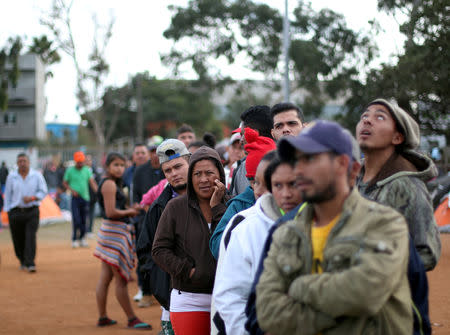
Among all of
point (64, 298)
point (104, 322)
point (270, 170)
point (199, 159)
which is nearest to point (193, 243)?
point (199, 159)

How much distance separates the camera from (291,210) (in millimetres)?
2727

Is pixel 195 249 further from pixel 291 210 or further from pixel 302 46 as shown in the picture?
pixel 302 46

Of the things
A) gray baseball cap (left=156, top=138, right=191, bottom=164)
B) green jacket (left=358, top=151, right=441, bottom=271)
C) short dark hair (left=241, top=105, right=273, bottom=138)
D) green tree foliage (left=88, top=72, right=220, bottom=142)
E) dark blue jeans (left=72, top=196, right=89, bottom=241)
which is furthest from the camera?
green tree foliage (left=88, top=72, right=220, bottom=142)

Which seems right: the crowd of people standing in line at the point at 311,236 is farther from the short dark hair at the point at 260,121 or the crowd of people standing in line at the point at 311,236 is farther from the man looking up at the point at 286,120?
the short dark hair at the point at 260,121

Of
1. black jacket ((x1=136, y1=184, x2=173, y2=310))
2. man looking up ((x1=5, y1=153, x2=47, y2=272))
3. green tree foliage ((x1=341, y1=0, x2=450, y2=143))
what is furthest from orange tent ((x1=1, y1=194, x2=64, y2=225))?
black jacket ((x1=136, y1=184, x2=173, y2=310))

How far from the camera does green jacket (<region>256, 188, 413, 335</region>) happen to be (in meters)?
2.11

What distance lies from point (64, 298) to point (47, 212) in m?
12.2

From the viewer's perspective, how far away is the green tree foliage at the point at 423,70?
11.2 meters

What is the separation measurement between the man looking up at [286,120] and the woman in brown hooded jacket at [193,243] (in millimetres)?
594

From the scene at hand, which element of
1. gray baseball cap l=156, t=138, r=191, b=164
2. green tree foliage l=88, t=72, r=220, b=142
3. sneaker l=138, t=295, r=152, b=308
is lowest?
sneaker l=138, t=295, r=152, b=308

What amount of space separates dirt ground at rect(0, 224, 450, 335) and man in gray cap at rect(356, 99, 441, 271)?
13.6 feet

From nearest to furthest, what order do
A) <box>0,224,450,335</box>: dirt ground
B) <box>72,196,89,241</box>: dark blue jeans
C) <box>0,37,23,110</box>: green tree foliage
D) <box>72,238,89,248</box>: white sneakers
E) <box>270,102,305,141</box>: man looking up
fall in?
<box>270,102,305,141</box>: man looking up, <box>0,224,450,335</box>: dirt ground, <box>72,196,89,241</box>: dark blue jeans, <box>72,238,89,248</box>: white sneakers, <box>0,37,23,110</box>: green tree foliage

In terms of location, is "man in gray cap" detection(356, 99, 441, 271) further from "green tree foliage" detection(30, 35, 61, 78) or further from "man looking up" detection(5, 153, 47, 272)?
"green tree foliage" detection(30, 35, 61, 78)

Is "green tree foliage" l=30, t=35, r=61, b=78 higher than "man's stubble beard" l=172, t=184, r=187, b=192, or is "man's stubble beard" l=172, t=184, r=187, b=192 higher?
"green tree foliage" l=30, t=35, r=61, b=78
